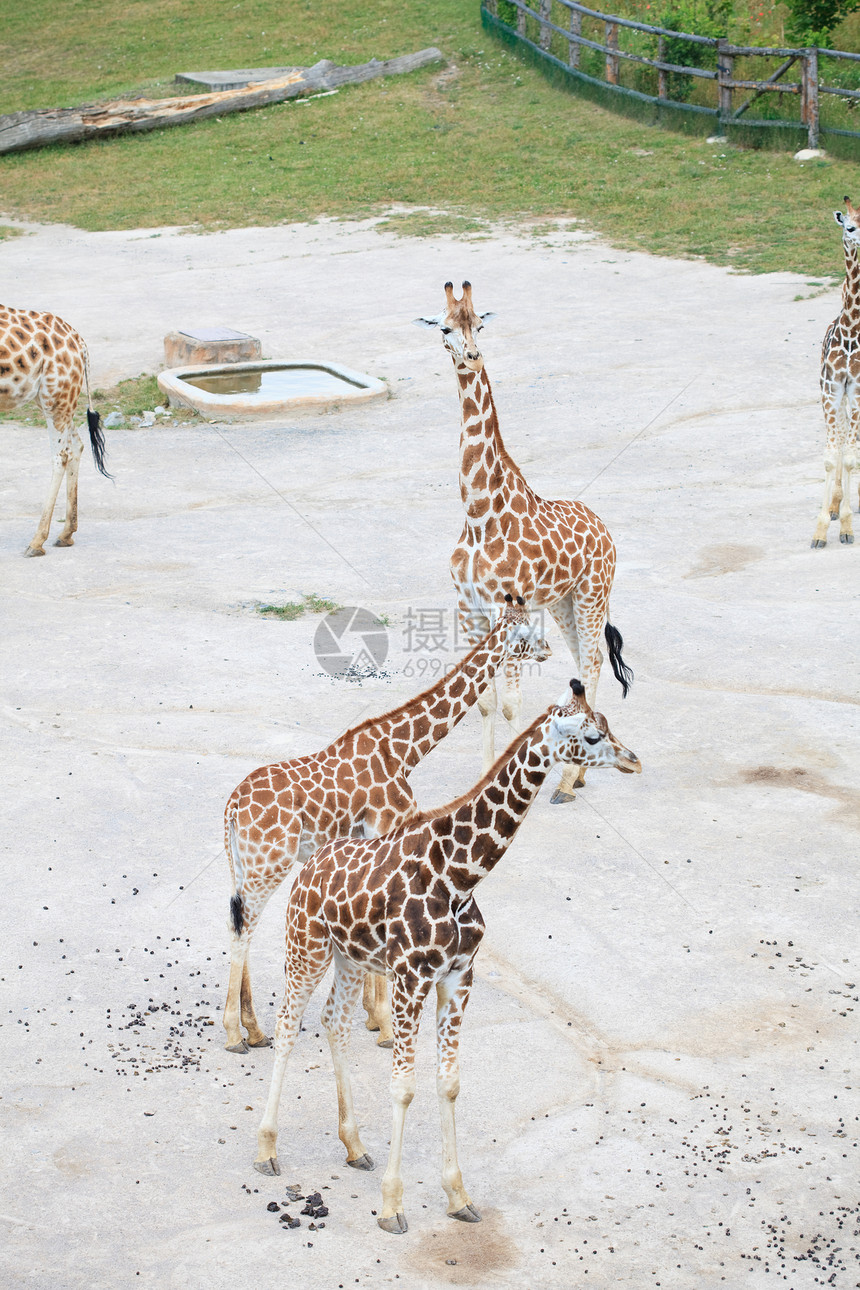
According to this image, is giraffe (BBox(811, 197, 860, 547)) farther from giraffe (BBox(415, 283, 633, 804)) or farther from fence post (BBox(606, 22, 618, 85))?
fence post (BBox(606, 22, 618, 85))

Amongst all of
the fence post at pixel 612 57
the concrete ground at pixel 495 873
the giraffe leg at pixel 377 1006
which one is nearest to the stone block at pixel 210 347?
the concrete ground at pixel 495 873

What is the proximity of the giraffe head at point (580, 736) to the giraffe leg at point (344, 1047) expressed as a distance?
129 centimetres

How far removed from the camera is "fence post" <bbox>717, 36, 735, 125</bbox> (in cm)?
2536

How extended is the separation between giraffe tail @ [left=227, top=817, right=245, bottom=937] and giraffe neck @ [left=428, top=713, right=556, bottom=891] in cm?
128

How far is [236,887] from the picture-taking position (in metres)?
6.41

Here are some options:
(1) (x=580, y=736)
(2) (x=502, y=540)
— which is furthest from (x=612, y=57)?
(1) (x=580, y=736)

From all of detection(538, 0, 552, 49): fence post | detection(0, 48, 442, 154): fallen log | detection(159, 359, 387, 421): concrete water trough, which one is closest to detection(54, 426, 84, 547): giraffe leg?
detection(159, 359, 387, 421): concrete water trough

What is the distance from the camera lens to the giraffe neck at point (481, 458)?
8.45 metres

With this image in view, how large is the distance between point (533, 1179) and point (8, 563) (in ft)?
27.4

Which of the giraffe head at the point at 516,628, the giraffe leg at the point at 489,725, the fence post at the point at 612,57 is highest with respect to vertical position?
the fence post at the point at 612,57

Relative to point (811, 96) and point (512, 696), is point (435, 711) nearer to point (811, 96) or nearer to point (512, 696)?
point (512, 696)

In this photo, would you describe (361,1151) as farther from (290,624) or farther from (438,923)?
(290,624)

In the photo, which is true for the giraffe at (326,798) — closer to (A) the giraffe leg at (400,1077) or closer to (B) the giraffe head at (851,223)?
(A) the giraffe leg at (400,1077)

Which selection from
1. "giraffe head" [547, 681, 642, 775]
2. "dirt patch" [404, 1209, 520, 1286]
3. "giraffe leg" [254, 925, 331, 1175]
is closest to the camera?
"dirt patch" [404, 1209, 520, 1286]
